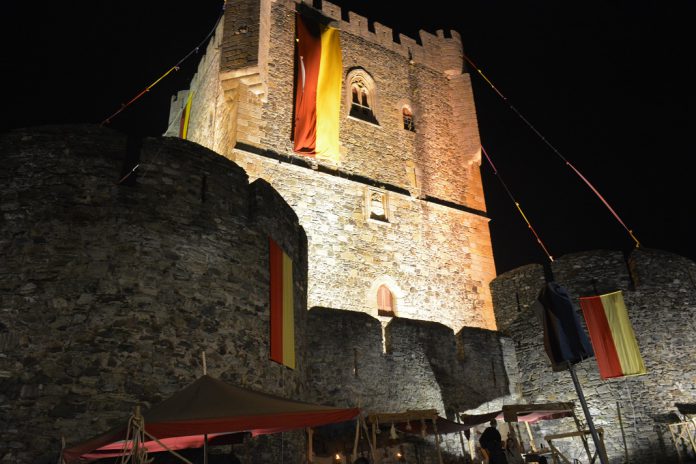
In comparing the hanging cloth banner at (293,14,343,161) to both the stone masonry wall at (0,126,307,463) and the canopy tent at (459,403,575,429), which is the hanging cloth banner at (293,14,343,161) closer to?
the stone masonry wall at (0,126,307,463)

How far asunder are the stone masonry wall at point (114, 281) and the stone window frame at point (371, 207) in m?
7.57

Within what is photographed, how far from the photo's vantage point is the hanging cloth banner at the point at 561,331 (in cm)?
638

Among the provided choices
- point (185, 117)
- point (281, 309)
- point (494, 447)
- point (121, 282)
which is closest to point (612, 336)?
point (494, 447)

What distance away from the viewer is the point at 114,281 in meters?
6.27

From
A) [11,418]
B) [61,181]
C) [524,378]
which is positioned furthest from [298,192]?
[11,418]

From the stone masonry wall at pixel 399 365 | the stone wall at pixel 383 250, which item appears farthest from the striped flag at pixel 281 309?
the stone wall at pixel 383 250

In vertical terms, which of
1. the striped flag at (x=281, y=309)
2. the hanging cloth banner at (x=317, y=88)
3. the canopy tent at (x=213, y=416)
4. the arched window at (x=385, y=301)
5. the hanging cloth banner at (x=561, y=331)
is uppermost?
the hanging cloth banner at (x=317, y=88)

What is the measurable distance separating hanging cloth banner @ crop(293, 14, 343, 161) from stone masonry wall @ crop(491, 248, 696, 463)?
20.5 feet

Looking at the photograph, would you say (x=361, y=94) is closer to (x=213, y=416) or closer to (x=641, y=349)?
(x=641, y=349)

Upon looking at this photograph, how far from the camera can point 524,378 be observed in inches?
488

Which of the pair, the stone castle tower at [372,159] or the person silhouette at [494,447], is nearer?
the person silhouette at [494,447]

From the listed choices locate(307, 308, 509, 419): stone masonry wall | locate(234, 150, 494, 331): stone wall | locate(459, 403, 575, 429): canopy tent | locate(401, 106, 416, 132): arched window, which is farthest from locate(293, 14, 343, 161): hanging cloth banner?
locate(459, 403, 575, 429): canopy tent

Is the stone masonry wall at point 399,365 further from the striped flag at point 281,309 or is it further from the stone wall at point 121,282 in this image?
the striped flag at point 281,309

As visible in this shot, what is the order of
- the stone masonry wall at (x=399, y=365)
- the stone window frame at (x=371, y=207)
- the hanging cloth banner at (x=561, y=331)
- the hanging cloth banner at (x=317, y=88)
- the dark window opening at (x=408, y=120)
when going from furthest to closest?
the dark window opening at (x=408, y=120) → the stone window frame at (x=371, y=207) → the hanging cloth banner at (x=317, y=88) → the stone masonry wall at (x=399, y=365) → the hanging cloth banner at (x=561, y=331)
